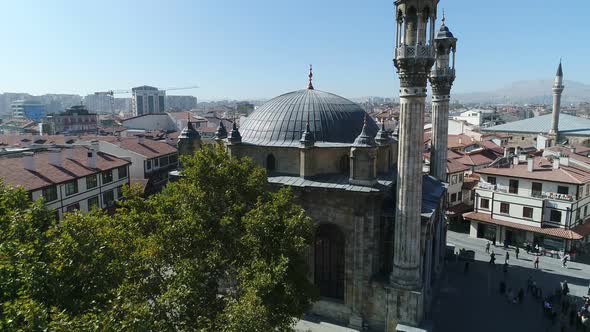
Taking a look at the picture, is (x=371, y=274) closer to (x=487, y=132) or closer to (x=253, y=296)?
(x=253, y=296)

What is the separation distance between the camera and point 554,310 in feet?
88.7

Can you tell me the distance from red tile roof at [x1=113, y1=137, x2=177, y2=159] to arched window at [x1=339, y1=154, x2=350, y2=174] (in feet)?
95.1

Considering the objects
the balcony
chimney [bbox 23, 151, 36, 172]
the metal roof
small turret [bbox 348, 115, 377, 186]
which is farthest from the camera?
the metal roof

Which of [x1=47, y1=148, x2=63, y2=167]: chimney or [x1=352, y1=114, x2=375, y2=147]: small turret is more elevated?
[x1=352, y1=114, x2=375, y2=147]: small turret

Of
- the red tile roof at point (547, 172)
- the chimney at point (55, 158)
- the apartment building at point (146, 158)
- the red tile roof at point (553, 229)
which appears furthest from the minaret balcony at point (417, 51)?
the apartment building at point (146, 158)

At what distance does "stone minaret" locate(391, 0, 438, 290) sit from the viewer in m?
20.5

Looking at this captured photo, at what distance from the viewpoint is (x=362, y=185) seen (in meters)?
21.9

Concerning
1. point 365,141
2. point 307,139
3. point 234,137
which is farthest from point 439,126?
point 234,137

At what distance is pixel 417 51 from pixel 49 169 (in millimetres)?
28802

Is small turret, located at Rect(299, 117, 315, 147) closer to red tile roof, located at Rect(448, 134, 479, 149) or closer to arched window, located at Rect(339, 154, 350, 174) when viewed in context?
arched window, located at Rect(339, 154, 350, 174)

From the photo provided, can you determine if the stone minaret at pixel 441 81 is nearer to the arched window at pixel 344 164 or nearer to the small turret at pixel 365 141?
the arched window at pixel 344 164

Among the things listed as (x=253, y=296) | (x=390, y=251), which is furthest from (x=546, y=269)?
(x=253, y=296)

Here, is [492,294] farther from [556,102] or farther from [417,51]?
[556,102]

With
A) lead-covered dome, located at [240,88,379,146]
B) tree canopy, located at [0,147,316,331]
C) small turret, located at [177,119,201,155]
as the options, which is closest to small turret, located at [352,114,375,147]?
lead-covered dome, located at [240,88,379,146]
